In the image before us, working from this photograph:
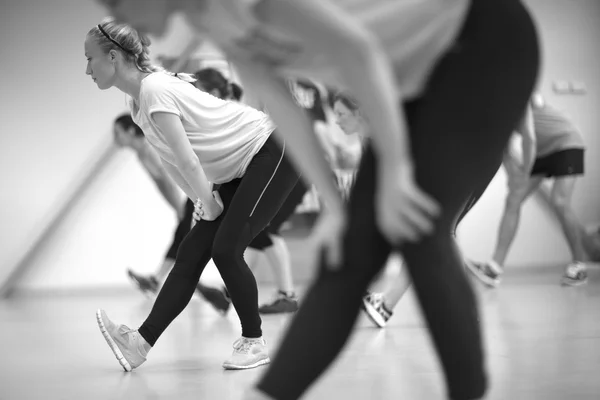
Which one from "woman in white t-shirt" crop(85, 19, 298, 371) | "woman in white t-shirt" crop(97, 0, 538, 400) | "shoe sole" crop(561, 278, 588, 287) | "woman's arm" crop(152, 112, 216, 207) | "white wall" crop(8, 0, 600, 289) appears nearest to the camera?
"woman in white t-shirt" crop(97, 0, 538, 400)

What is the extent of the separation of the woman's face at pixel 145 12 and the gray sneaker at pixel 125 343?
1.48 metres

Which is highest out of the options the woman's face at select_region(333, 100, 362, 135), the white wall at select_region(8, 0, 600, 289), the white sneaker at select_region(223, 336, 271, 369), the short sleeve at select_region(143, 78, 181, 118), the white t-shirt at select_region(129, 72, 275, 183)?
the short sleeve at select_region(143, 78, 181, 118)

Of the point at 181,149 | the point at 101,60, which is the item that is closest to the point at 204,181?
the point at 181,149

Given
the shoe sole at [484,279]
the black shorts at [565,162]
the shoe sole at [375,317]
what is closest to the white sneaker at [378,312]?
the shoe sole at [375,317]

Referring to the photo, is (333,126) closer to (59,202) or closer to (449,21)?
(59,202)

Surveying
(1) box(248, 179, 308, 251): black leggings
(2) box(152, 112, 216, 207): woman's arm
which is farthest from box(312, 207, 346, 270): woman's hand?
(1) box(248, 179, 308, 251): black leggings

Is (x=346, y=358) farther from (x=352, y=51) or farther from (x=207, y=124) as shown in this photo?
(x=352, y=51)

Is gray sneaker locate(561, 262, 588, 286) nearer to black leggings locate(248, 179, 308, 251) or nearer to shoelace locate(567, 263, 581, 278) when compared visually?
shoelace locate(567, 263, 581, 278)

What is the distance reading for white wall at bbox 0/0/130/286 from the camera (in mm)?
5996

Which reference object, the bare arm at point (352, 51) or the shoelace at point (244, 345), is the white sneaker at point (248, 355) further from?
the bare arm at point (352, 51)

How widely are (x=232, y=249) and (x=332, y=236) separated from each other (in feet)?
3.94

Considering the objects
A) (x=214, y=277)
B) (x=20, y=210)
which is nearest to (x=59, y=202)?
(x=20, y=210)

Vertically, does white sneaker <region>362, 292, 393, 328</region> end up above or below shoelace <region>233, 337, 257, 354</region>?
below

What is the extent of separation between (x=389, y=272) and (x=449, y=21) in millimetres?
5102
